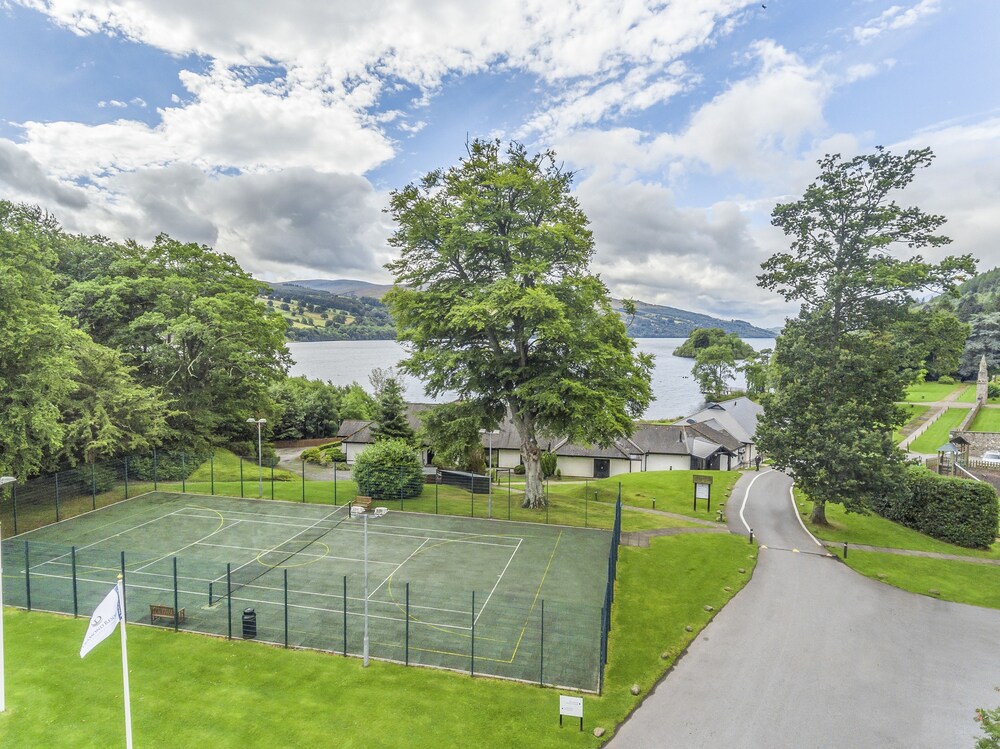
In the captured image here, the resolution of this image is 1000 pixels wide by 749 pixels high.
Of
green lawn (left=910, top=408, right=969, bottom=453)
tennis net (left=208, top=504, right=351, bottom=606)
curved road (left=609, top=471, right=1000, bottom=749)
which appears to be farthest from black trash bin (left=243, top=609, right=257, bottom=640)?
green lawn (left=910, top=408, right=969, bottom=453)

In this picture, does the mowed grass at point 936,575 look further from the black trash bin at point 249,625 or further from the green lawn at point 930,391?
the green lawn at point 930,391

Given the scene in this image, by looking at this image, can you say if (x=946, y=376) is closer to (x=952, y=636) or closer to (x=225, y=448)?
(x=952, y=636)

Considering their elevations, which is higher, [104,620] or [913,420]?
[104,620]

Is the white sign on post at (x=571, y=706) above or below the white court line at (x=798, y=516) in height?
above

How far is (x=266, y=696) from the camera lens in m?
12.8

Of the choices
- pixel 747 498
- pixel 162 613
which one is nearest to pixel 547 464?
pixel 747 498

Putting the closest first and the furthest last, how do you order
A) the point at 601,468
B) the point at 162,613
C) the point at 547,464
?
the point at 162,613 < the point at 547,464 < the point at 601,468

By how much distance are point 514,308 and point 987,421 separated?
55.3 metres

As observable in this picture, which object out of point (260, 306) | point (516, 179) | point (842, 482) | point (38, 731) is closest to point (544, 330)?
point (516, 179)

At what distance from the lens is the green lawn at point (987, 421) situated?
164ft

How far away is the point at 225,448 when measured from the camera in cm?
4369

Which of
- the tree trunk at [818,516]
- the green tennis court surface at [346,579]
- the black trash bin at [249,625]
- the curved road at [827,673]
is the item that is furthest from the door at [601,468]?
the black trash bin at [249,625]

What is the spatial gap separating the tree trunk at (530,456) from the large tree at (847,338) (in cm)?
1179

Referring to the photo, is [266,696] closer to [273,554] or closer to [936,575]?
[273,554]
